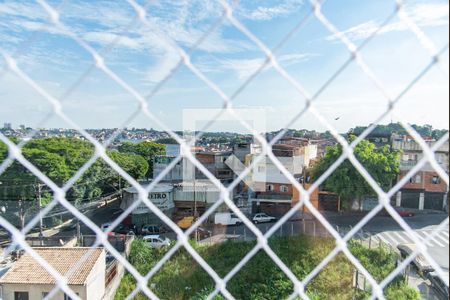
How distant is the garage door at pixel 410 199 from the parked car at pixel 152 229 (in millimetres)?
4429

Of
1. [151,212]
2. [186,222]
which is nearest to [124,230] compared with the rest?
[151,212]

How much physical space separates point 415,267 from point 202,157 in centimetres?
405

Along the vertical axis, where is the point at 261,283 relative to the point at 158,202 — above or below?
below

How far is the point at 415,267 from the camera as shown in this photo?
4254mm

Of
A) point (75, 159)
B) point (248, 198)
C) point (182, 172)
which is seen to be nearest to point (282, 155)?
point (248, 198)

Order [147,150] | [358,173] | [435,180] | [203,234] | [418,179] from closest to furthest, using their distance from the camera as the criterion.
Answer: [358,173]
[203,234]
[435,180]
[418,179]
[147,150]

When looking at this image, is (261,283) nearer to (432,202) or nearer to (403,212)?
(403,212)

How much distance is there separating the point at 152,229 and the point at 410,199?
471 cm

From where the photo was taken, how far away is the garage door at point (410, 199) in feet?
20.8

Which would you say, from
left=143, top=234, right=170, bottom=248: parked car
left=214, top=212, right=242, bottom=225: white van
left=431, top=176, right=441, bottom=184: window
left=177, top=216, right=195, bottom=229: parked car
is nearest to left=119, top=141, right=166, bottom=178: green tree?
left=177, top=216, right=195, bottom=229: parked car

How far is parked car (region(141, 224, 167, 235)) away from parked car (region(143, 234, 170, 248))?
1.42ft

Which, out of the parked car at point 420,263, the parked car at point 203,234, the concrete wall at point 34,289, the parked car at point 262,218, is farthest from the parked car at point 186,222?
the parked car at point 420,263

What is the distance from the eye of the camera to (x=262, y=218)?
6.06 m

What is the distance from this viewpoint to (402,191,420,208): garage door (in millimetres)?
6352
